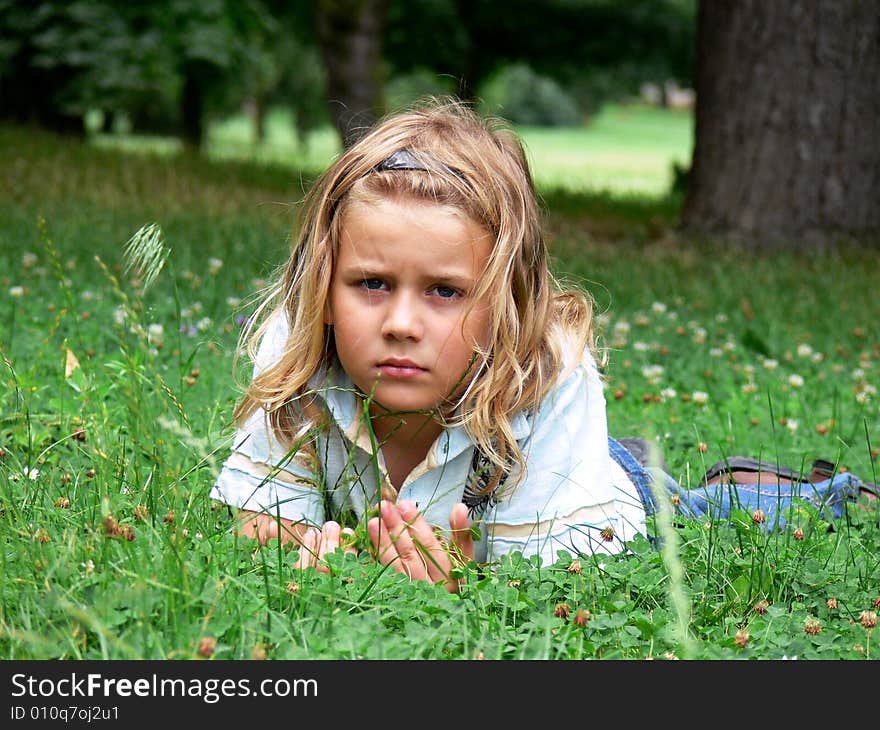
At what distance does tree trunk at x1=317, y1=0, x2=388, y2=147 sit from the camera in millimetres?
15086

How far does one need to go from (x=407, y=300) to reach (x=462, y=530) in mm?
609

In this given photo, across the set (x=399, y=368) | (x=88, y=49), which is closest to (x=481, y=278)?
(x=399, y=368)

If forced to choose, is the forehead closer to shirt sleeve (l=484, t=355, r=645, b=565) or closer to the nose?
the nose

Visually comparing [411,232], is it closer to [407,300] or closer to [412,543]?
[407,300]

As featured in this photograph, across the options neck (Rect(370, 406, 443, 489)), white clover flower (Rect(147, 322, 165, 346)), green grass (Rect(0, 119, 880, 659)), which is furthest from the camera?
white clover flower (Rect(147, 322, 165, 346))

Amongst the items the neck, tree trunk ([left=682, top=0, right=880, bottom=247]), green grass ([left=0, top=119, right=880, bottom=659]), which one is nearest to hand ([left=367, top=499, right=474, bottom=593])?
green grass ([left=0, top=119, right=880, bottom=659])

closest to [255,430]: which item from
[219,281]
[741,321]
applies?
[219,281]

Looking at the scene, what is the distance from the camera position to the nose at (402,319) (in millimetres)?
2912

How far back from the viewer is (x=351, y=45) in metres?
15.3

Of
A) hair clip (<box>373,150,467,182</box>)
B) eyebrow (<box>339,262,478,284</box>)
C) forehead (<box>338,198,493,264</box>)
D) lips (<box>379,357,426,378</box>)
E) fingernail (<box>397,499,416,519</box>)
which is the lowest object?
fingernail (<box>397,499,416,519</box>)

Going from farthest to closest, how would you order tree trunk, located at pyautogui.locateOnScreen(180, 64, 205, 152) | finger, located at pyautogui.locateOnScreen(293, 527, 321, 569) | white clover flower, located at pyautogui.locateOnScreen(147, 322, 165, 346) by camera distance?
tree trunk, located at pyautogui.locateOnScreen(180, 64, 205, 152) → white clover flower, located at pyautogui.locateOnScreen(147, 322, 165, 346) → finger, located at pyautogui.locateOnScreen(293, 527, 321, 569)

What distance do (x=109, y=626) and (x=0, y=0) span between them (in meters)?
13.5

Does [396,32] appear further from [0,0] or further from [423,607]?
[423,607]

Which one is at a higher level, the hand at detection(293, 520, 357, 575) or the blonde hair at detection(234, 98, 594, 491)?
the blonde hair at detection(234, 98, 594, 491)
